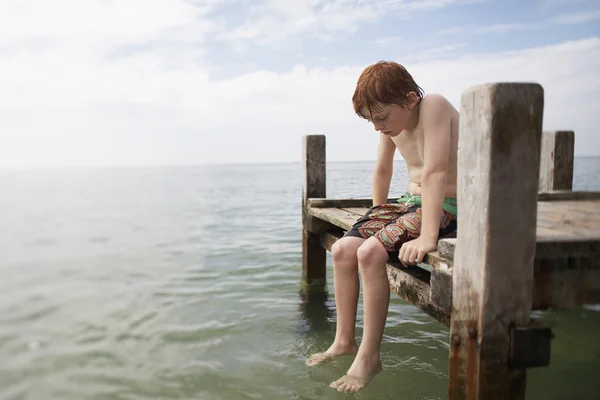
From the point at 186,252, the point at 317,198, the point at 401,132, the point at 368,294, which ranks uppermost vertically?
the point at 401,132

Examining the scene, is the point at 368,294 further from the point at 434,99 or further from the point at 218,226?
the point at 218,226

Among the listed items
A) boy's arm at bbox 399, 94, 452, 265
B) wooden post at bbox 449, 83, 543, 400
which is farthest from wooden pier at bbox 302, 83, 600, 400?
boy's arm at bbox 399, 94, 452, 265

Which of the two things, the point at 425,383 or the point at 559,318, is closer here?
the point at 425,383

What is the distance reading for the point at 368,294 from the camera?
2.88 metres

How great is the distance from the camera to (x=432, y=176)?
8.80 feet

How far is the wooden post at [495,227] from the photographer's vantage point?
2020 mm

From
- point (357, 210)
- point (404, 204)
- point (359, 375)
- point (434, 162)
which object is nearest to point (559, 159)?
point (357, 210)

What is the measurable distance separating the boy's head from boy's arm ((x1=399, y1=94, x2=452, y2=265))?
0.35 feet

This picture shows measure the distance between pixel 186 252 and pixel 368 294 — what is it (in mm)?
6846

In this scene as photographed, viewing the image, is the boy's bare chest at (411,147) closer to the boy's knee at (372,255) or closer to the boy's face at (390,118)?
the boy's face at (390,118)

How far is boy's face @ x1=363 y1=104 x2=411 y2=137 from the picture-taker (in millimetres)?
2836

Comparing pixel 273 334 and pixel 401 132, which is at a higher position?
pixel 401 132

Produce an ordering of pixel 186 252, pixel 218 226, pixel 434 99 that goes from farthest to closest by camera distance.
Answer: pixel 218 226 → pixel 186 252 → pixel 434 99

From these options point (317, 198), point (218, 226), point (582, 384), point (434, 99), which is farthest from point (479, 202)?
point (218, 226)
